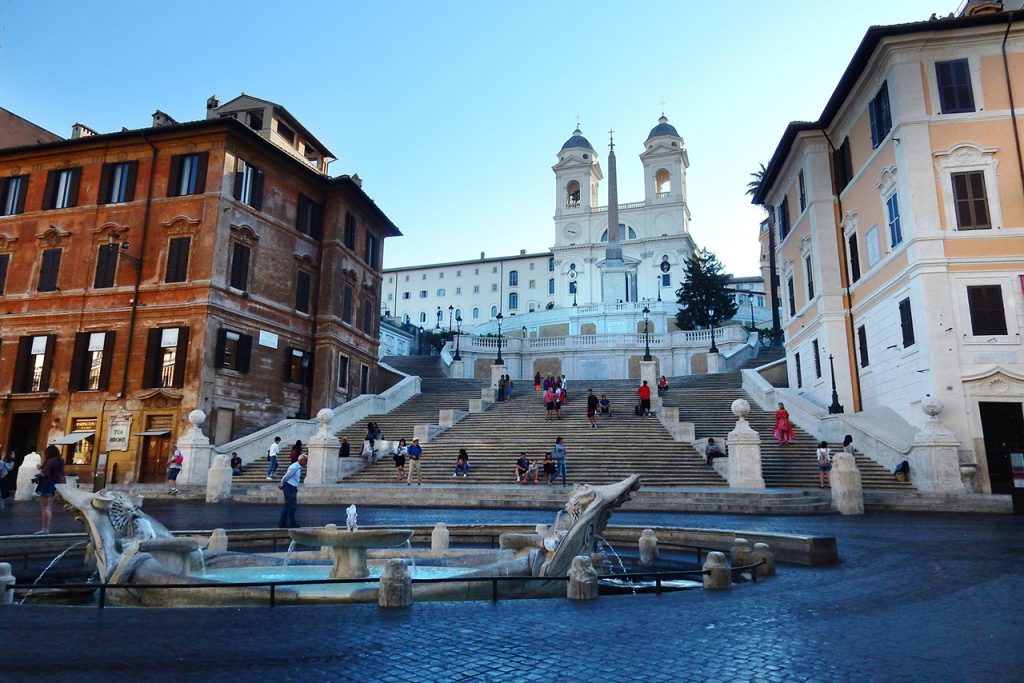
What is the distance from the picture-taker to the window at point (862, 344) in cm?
2525

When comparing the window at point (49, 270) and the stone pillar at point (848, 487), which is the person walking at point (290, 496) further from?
the window at point (49, 270)

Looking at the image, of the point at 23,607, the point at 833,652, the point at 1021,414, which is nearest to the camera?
the point at 833,652

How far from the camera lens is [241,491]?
2152 centimetres

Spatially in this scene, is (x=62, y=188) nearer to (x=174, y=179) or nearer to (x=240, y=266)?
(x=174, y=179)

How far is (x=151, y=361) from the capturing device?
28312mm

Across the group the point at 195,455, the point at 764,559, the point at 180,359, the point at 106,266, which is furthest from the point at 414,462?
the point at 106,266

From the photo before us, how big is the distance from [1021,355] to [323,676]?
2184 centimetres

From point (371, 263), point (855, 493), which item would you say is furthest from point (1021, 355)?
point (371, 263)

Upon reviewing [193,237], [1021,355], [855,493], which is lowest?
[855,493]

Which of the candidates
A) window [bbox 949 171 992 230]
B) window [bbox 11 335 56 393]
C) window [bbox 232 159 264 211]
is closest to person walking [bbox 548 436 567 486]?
window [bbox 949 171 992 230]

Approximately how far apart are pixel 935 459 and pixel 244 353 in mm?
25310

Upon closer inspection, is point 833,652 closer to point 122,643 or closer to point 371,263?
point 122,643

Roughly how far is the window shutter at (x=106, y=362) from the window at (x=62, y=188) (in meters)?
7.10

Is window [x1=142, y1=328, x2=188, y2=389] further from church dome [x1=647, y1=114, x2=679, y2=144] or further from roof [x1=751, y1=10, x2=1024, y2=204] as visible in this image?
church dome [x1=647, y1=114, x2=679, y2=144]
